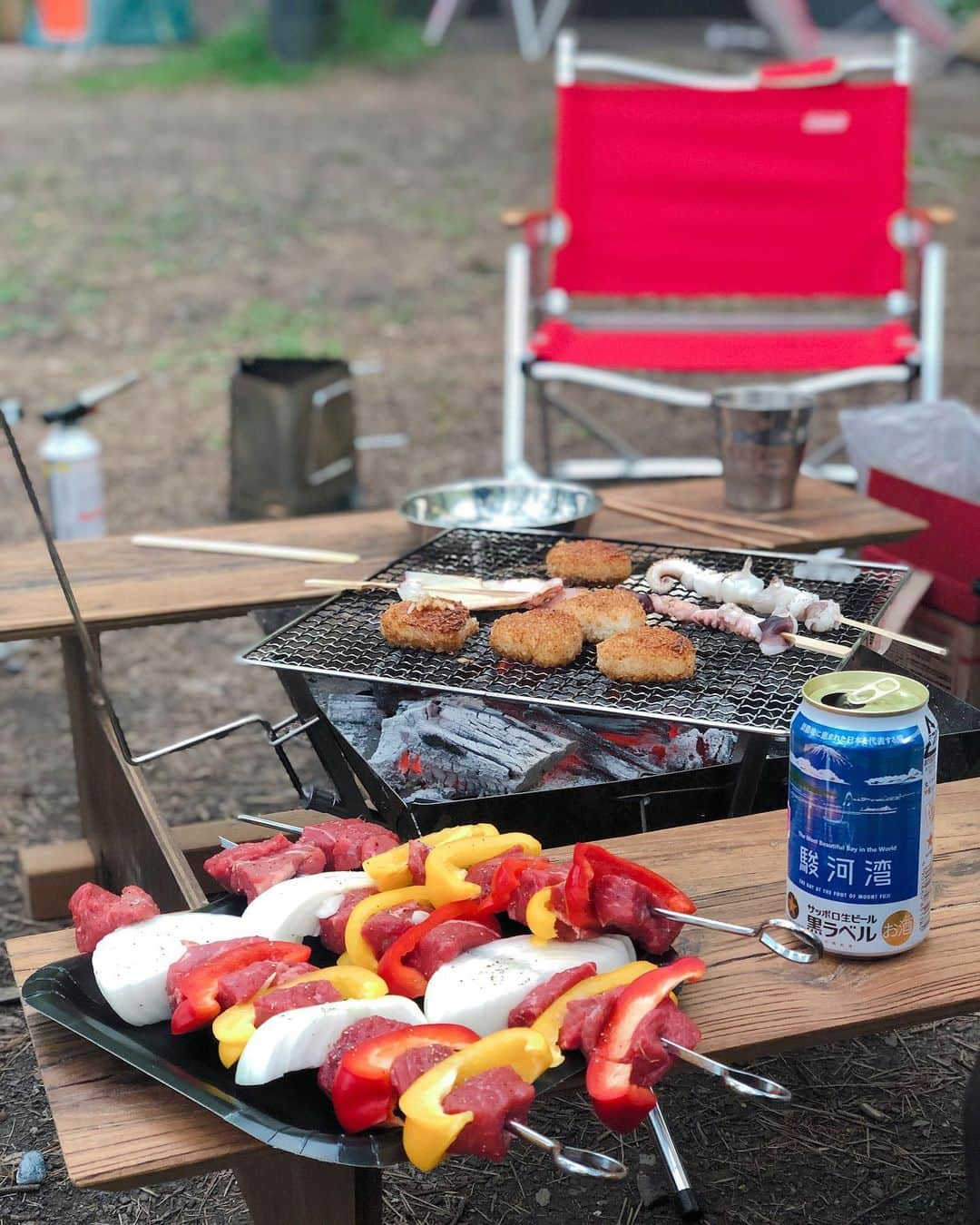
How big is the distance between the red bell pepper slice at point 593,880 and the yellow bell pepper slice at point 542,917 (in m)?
0.02

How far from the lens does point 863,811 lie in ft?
4.38

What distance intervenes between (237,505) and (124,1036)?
3.55 metres

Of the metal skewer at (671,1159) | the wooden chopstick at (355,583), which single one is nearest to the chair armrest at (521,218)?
the wooden chopstick at (355,583)

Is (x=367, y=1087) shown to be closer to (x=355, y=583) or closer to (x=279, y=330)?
(x=355, y=583)

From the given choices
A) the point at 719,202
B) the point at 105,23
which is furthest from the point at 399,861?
the point at 105,23

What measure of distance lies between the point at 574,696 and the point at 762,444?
109 centimetres

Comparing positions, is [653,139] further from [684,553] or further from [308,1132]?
[308,1132]

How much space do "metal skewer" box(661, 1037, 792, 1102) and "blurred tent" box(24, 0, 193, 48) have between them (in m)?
14.2

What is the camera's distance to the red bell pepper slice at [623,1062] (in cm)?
119

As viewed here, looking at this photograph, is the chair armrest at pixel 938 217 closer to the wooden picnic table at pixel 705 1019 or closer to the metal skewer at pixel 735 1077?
the wooden picnic table at pixel 705 1019

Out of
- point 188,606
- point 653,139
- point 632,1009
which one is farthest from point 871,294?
point 632,1009

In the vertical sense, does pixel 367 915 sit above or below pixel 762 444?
below

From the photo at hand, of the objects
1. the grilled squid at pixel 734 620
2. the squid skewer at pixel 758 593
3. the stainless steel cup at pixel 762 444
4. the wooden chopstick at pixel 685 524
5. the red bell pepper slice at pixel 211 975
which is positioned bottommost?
the red bell pepper slice at pixel 211 975

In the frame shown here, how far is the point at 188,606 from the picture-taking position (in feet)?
7.70
